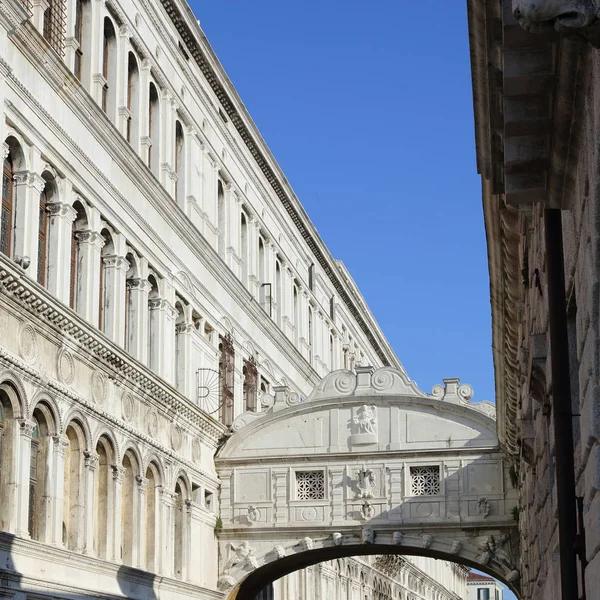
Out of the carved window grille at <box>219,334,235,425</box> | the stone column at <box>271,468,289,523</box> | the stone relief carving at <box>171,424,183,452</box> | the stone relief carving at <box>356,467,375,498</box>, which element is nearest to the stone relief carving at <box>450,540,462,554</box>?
the stone relief carving at <box>356,467,375,498</box>

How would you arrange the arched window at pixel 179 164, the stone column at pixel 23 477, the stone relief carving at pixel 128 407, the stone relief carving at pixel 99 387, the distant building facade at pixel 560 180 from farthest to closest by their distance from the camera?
the arched window at pixel 179 164
the stone relief carving at pixel 128 407
the stone relief carving at pixel 99 387
the stone column at pixel 23 477
the distant building facade at pixel 560 180

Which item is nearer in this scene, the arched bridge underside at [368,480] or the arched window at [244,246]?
the arched bridge underside at [368,480]

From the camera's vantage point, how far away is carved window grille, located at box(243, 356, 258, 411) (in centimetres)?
3294

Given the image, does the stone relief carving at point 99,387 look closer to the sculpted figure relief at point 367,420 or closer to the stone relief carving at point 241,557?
the stone relief carving at point 241,557

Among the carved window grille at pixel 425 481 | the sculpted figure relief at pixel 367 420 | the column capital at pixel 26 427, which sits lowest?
the column capital at pixel 26 427

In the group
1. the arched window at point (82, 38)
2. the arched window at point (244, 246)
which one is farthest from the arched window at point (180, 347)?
the arched window at point (82, 38)

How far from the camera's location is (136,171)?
2417 centimetres

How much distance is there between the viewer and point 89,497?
20812 mm

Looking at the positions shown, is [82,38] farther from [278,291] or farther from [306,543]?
[278,291]

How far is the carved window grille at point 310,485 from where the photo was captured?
27.4 m

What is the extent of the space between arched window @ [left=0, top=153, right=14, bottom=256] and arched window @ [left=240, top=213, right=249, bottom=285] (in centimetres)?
1466

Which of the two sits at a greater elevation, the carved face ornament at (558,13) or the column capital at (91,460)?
the column capital at (91,460)

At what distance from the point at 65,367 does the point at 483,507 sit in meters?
10.6

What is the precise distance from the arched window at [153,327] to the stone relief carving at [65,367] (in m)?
5.27
